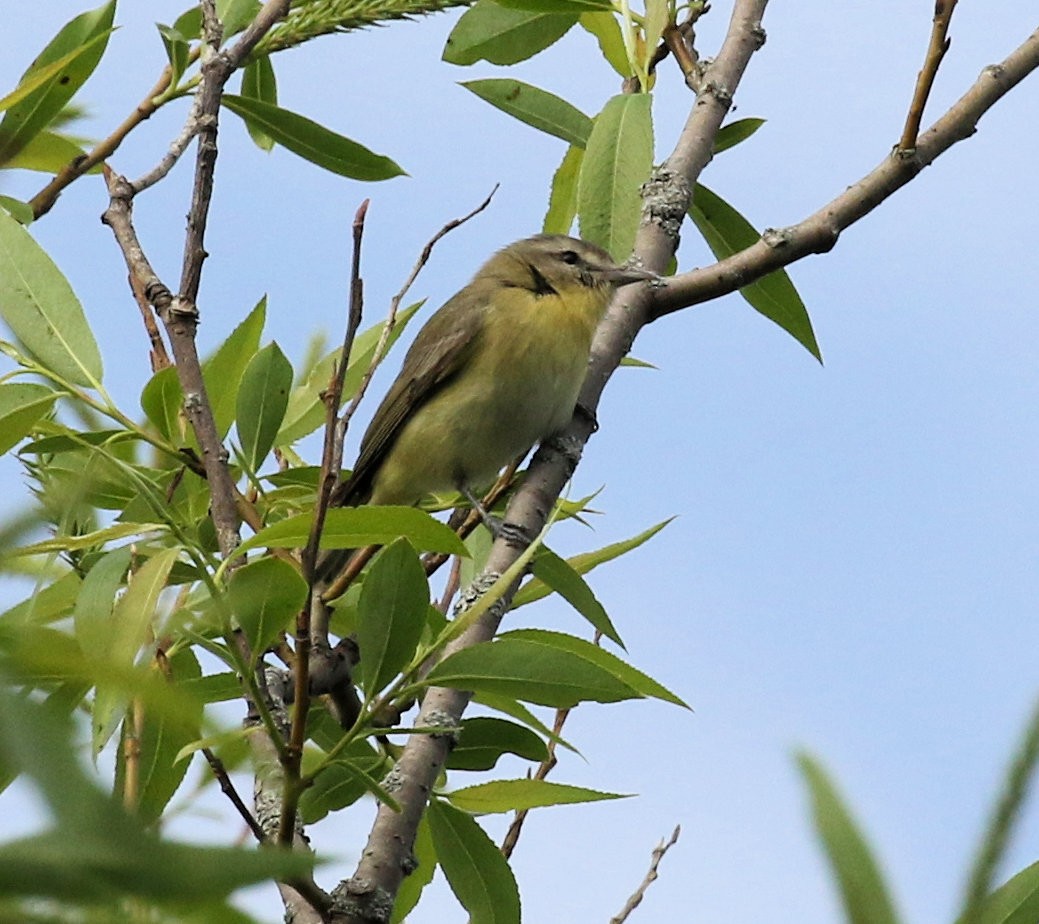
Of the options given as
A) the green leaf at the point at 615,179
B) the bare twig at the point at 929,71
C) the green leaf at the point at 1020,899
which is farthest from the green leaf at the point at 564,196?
the green leaf at the point at 1020,899

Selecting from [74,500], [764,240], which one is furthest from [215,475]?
[764,240]

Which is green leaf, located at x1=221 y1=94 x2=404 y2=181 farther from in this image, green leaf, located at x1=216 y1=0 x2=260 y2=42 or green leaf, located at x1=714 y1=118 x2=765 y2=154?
green leaf, located at x1=714 y1=118 x2=765 y2=154

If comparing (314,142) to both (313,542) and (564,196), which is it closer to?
(564,196)

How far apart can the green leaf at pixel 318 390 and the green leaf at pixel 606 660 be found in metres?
0.89

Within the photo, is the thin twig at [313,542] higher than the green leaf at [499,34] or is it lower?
lower

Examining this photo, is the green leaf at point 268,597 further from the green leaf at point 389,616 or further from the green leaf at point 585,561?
the green leaf at point 585,561

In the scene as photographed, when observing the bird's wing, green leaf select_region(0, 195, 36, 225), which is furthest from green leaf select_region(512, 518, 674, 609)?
the bird's wing

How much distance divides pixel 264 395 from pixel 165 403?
26cm

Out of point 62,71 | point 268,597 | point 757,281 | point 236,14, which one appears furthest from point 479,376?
Answer: point 268,597

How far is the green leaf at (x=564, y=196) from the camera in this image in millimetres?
4098

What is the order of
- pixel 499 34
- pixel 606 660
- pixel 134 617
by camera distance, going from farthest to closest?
pixel 499 34 → pixel 606 660 → pixel 134 617

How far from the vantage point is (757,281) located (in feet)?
12.2

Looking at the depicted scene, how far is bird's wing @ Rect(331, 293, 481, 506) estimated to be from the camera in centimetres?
528

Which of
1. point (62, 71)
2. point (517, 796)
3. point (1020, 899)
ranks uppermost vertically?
point (62, 71)
